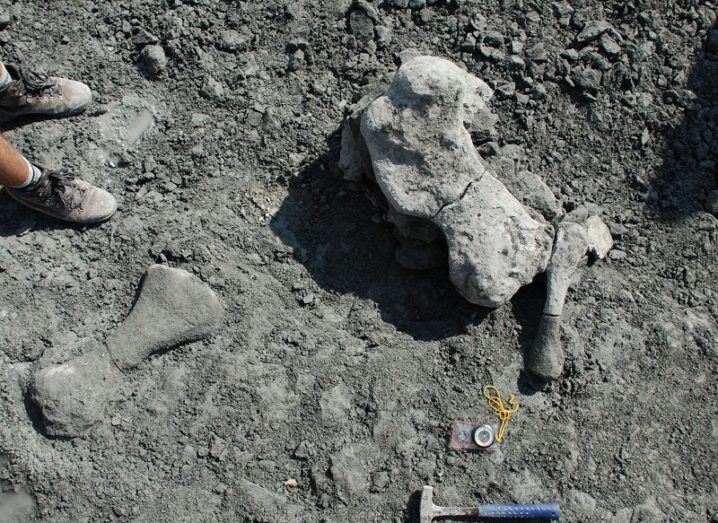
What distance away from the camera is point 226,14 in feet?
10.5

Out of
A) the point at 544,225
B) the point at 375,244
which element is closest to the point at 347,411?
the point at 375,244

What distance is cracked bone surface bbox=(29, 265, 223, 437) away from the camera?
2.69 meters

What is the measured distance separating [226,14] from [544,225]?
1.79 meters

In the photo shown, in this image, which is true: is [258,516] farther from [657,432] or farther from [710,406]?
[710,406]

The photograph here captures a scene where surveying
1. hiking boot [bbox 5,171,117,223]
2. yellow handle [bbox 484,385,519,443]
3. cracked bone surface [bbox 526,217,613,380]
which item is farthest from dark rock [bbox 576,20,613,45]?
hiking boot [bbox 5,171,117,223]

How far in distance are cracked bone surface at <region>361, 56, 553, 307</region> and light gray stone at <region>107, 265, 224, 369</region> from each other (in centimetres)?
90

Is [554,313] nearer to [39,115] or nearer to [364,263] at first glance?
[364,263]

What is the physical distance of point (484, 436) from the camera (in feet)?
8.94

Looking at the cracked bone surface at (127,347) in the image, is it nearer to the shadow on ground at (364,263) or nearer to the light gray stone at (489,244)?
the shadow on ground at (364,263)

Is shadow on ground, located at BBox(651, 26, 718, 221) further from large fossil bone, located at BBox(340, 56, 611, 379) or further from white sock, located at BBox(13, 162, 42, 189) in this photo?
white sock, located at BBox(13, 162, 42, 189)

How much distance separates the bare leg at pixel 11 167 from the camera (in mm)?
2598

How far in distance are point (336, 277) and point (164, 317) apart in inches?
29.3

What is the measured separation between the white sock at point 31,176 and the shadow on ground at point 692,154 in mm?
2689

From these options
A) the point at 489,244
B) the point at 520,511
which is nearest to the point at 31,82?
the point at 489,244
